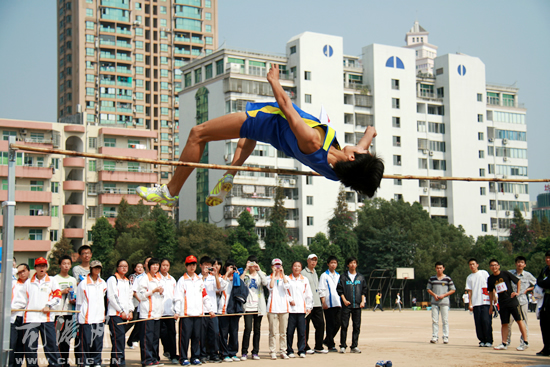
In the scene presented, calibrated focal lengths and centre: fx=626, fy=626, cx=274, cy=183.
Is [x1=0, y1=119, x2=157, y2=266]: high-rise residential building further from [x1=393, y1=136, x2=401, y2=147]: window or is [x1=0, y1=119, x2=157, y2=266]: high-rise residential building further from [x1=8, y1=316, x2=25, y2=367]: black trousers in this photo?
[x1=8, y1=316, x2=25, y2=367]: black trousers

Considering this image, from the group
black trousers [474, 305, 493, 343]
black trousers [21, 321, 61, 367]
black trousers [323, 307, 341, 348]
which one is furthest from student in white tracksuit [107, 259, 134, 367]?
black trousers [474, 305, 493, 343]

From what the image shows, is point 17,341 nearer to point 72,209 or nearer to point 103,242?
point 103,242

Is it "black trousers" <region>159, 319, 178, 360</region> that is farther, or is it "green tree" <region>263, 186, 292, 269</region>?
"green tree" <region>263, 186, 292, 269</region>

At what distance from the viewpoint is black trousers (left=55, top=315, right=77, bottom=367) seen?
8773 millimetres

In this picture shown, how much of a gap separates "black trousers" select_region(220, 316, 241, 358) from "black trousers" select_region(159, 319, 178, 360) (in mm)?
783

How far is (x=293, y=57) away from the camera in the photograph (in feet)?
165

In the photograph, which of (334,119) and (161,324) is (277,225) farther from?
(161,324)

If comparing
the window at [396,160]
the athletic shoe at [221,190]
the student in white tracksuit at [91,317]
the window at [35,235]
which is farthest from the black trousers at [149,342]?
the window at [396,160]

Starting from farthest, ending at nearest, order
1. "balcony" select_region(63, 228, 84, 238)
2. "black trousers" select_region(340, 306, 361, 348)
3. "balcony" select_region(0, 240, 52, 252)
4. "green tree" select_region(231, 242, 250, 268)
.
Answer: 1. "balcony" select_region(63, 228, 84, 238)
2. "balcony" select_region(0, 240, 52, 252)
3. "green tree" select_region(231, 242, 250, 268)
4. "black trousers" select_region(340, 306, 361, 348)

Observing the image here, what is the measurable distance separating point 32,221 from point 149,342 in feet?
124

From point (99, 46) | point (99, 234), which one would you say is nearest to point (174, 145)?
point (99, 46)

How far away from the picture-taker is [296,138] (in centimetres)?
536

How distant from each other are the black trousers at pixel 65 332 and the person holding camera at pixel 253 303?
9.14 feet

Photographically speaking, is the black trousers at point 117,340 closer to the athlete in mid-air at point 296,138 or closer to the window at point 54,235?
the athlete in mid-air at point 296,138
